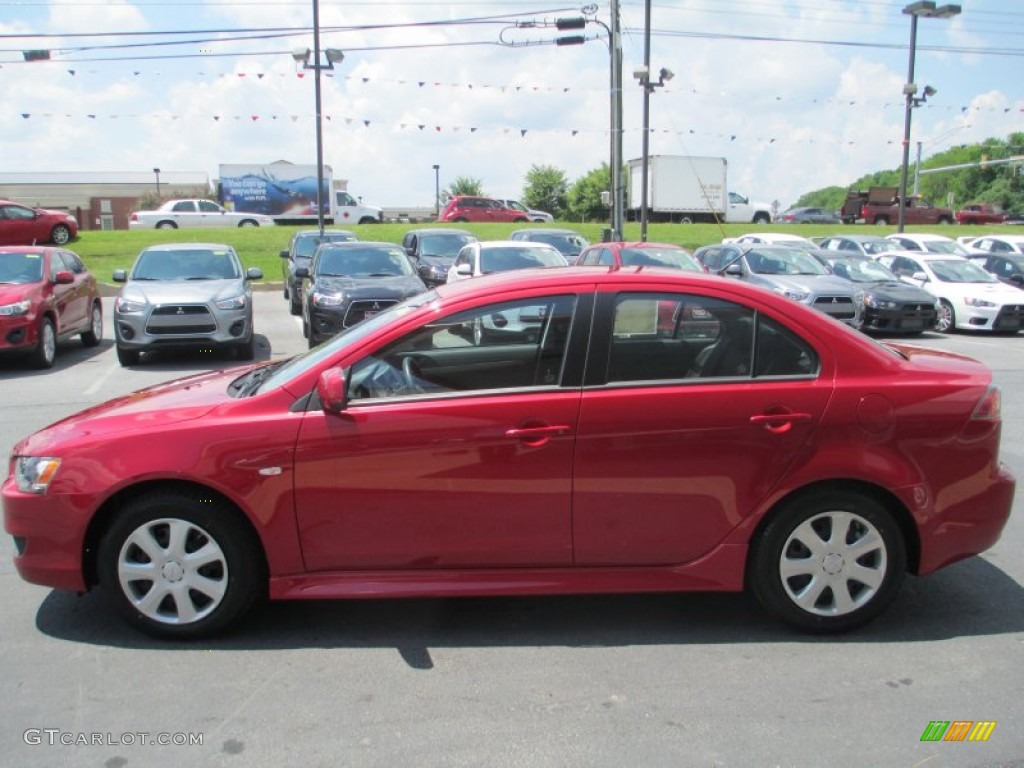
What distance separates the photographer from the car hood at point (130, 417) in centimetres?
397

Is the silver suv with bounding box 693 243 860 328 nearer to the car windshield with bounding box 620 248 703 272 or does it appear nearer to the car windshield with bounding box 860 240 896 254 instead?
the car windshield with bounding box 620 248 703 272

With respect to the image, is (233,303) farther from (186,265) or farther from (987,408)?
(987,408)

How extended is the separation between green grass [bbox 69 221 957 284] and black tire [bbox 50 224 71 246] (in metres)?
0.32

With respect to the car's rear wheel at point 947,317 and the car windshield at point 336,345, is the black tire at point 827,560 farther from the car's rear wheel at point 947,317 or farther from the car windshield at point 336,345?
the car's rear wheel at point 947,317

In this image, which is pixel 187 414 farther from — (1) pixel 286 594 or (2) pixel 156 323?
(2) pixel 156 323

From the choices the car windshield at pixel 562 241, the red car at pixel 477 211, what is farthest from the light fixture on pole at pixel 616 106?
the red car at pixel 477 211

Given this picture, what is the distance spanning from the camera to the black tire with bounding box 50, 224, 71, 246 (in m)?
28.9

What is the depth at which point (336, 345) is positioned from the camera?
433 centimetres

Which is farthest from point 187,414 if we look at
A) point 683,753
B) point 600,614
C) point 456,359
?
point 683,753

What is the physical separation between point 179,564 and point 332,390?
103cm

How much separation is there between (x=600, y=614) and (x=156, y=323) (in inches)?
373

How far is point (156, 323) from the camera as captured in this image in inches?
476

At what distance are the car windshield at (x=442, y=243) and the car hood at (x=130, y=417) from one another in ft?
54.6

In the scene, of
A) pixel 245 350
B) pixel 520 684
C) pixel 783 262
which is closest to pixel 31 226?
pixel 245 350
